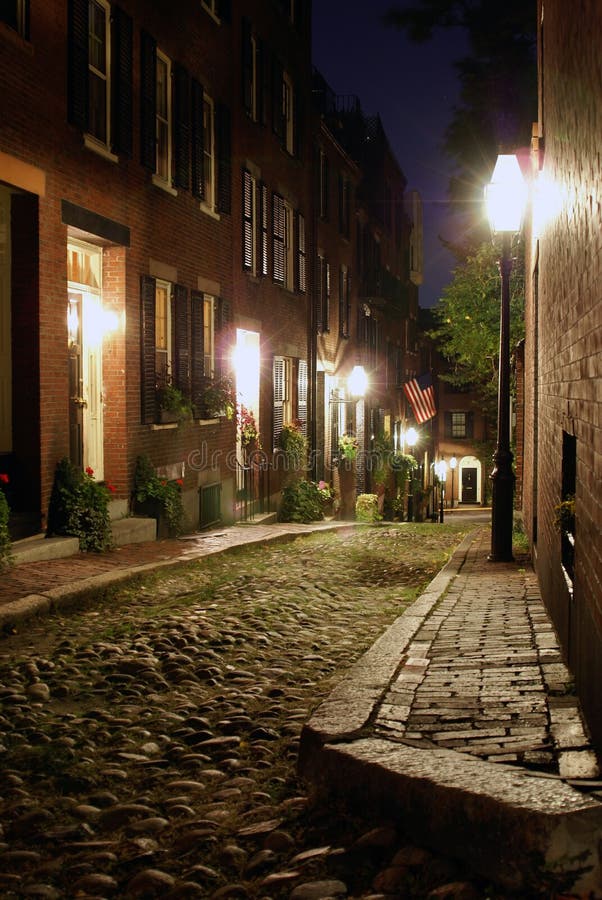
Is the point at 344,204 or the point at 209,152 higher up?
the point at 344,204

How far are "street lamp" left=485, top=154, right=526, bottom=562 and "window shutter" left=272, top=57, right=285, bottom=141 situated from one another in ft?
31.8

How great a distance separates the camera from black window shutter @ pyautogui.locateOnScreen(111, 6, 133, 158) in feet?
40.0

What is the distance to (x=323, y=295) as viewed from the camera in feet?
80.7

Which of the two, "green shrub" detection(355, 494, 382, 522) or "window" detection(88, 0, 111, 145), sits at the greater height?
"window" detection(88, 0, 111, 145)

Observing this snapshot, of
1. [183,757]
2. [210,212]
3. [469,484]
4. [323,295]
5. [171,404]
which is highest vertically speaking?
[323,295]

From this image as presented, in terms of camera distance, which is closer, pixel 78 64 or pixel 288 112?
pixel 78 64

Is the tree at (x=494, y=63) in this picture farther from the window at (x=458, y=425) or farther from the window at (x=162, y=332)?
the window at (x=458, y=425)

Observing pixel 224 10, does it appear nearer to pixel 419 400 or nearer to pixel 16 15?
pixel 16 15

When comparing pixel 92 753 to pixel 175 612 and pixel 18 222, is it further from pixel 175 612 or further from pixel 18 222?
pixel 18 222

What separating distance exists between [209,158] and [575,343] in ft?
40.0

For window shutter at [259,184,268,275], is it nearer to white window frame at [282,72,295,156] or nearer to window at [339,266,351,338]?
white window frame at [282,72,295,156]

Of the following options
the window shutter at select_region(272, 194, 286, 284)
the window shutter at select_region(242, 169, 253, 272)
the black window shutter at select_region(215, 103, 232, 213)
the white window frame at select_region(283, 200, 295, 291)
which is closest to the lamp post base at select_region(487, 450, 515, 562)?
the black window shutter at select_region(215, 103, 232, 213)

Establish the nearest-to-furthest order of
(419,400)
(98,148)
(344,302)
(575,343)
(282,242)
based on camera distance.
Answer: (575,343) → (98,148) → (282,242) → (344,302) → (419,400)

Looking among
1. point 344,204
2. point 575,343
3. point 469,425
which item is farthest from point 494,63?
point 469,425
